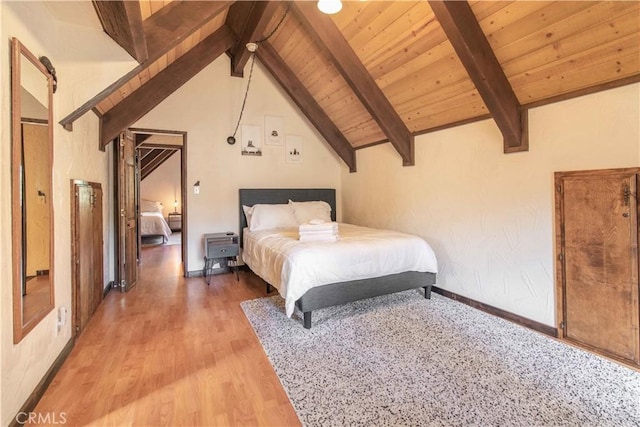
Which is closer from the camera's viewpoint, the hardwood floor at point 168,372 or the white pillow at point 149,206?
the hardwood floor at point 168,372

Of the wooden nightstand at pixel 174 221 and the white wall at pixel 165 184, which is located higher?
the white wall at pixel 165 184

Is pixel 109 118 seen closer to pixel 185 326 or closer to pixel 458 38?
pixel 185 326

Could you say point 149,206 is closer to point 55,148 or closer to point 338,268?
point 55,148

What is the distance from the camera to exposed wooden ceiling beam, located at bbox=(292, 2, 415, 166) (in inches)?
115

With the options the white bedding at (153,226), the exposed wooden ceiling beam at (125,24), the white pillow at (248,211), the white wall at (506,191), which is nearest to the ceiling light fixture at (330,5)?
the exposed wooden ceiling beam at (125,24)

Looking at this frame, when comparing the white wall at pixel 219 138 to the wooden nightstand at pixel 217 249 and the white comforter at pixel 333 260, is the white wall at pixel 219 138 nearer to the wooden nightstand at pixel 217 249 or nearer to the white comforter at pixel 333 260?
the wooden nightstand at pixel 217 249

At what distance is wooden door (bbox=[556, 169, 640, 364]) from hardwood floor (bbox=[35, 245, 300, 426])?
7.36 feet

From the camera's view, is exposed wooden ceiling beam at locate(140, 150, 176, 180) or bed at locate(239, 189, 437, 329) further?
exposed wooden ceiling beam at locate(140, 150, 176, 180)

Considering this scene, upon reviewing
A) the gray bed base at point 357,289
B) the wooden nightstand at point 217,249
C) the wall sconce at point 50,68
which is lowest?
the gray bed base at point 357,289

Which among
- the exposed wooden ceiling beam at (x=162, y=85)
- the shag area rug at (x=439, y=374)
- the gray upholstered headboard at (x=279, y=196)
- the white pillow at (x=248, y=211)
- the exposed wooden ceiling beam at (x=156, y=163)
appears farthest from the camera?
the exposed wooden ceiling beam at (x=156, y=163)

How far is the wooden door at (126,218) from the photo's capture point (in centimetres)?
350

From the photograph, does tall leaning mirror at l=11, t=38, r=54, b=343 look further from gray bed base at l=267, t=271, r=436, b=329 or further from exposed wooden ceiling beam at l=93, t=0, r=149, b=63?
gray bed base at l=267, t=271, r=436, b=329

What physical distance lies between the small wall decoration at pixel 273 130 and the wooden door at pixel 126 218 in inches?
73.1

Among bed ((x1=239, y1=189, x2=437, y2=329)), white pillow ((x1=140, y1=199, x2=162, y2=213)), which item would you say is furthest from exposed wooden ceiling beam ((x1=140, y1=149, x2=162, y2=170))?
bed ((x1=239, y1=189, x2=437, y2=329))
